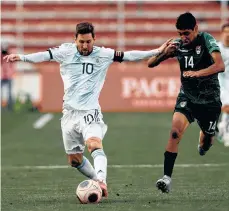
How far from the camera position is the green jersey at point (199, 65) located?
10.6 m

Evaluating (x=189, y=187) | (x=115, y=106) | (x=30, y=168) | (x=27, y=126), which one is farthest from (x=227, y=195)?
(x=115, y=106)

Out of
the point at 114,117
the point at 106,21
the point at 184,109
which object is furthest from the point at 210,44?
the point at 106,21

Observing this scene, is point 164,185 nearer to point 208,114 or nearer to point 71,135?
point 71,135

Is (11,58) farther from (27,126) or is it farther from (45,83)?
(45,83)

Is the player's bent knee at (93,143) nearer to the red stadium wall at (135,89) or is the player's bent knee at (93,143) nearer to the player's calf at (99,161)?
the player's calf at (99,161)

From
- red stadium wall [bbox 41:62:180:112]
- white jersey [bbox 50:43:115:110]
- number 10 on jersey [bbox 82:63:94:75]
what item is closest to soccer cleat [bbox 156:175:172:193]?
white jersey [bbox 50:43:115:110]

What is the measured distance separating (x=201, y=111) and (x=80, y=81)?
156cm

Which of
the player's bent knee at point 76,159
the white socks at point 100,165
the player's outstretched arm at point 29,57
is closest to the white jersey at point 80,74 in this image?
the player's outstretched arm at point 29,57

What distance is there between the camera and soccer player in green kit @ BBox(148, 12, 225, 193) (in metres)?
10.4

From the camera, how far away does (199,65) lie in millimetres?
10656

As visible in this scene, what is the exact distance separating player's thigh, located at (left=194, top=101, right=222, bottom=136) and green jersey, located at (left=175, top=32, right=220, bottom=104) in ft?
0.23

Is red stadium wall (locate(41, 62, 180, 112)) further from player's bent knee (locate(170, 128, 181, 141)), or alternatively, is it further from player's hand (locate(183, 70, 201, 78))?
player's hand (locate(183, 70, 201, 78))

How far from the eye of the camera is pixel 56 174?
12.2m

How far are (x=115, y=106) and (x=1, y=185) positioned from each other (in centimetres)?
1319
